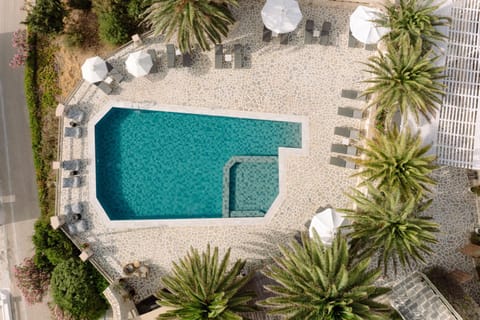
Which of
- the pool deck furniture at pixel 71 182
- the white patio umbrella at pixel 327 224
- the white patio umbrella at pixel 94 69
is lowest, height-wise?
the white patio umbrella at pixel 327 224

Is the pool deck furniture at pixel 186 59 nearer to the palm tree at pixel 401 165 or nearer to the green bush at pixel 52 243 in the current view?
the palm tree at pixel 401 165

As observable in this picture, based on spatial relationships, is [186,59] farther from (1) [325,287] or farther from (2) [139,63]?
(1) [325,287]

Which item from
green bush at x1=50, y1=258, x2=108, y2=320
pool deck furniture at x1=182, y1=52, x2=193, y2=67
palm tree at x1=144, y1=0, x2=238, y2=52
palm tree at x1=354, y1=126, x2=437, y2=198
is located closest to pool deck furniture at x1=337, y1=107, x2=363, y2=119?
palm tree at x1=354, y1=126, x2=437, y2=198

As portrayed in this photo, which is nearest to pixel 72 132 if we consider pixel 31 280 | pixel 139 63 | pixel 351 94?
pixel 139 63

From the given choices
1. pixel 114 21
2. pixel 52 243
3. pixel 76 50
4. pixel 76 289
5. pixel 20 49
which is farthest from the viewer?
pixel 20 49

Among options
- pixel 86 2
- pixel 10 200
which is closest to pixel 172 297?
pixel 10 200

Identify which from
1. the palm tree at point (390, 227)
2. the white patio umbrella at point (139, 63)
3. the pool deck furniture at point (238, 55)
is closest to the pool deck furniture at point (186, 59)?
the white patio umbrella at point (139, 63)

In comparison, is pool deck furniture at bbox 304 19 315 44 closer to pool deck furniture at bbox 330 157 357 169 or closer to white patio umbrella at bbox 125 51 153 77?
pool deck furniture at bbox 330 157 357 169
